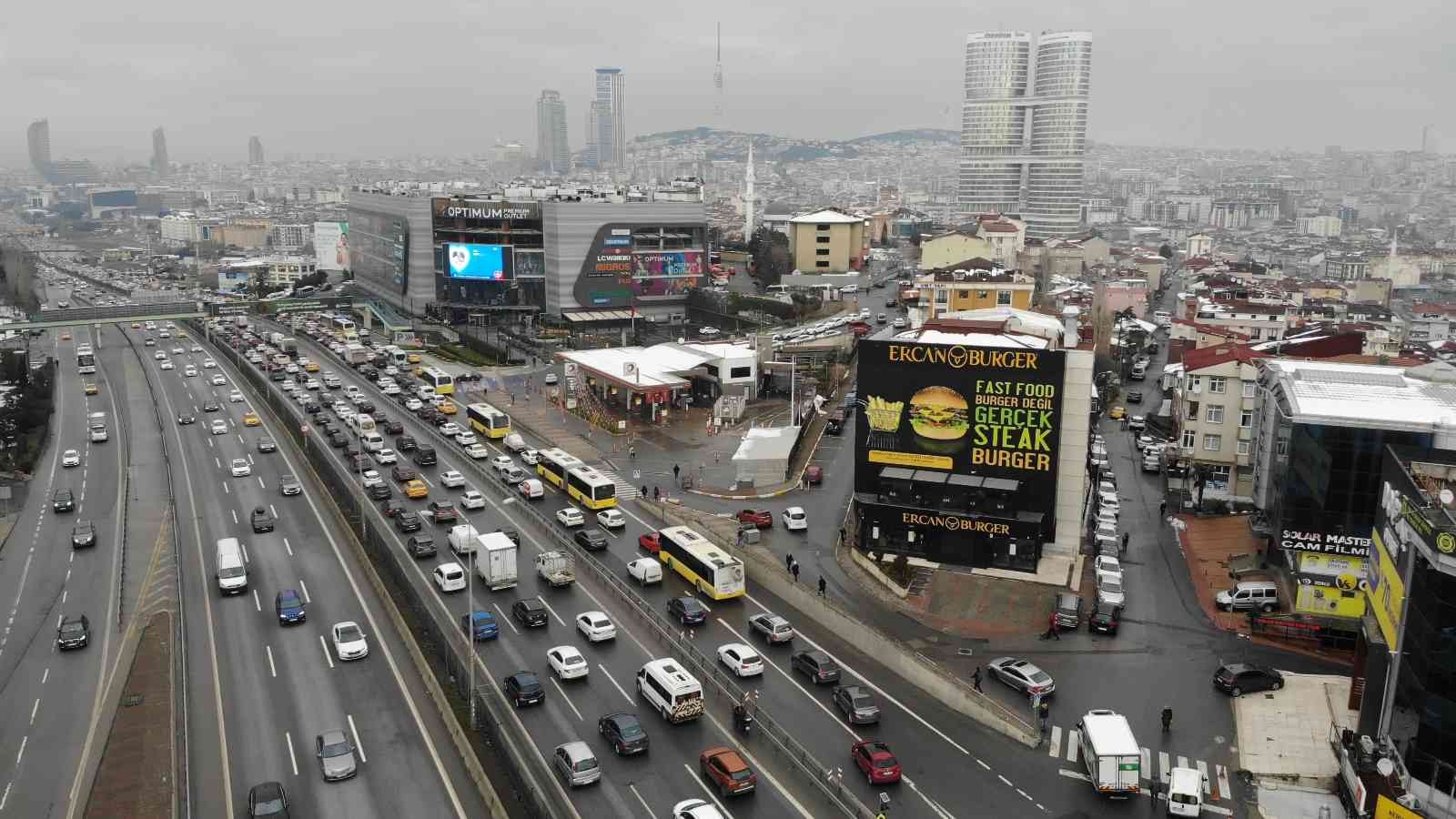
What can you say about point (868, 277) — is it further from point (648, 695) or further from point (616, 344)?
point (648, 695)

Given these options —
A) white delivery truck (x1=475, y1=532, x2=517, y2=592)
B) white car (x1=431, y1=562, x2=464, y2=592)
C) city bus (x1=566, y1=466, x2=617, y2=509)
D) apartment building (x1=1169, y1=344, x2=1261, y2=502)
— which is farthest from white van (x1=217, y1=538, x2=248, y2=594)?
apartment building (x1=1169, y1=344, x2=1261, y2=502)

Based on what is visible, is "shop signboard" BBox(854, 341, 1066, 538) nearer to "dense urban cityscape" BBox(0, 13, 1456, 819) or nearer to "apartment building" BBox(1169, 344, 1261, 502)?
"dense urban cityscape" BBox(0, 13, 1456, 819)

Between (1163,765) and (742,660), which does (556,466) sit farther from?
(1163,765)

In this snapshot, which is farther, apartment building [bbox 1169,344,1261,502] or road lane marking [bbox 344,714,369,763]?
apartment building [bbox 1169,344,1261,502]

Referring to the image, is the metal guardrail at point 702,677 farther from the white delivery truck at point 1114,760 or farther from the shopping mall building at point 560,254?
the shopping mall building at point 560,254

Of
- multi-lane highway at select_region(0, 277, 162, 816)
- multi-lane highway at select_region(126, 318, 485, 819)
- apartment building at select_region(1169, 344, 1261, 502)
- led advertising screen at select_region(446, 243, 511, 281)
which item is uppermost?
led advertising screen at select_region(446, 243, 511, 281)

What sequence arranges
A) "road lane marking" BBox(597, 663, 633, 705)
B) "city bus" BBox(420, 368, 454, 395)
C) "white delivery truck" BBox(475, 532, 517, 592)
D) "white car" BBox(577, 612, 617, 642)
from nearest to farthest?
"road lane marking" BBox(597, 663, 633, 705), "white car" BBox(577, 612, 617, 642), "white delivery truck" BBox(475, 532, 517, 592), "city bus" BBox(420, 368, 454, 395)

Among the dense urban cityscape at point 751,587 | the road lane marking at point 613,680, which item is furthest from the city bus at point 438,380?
the road lane marking at point 613,680
